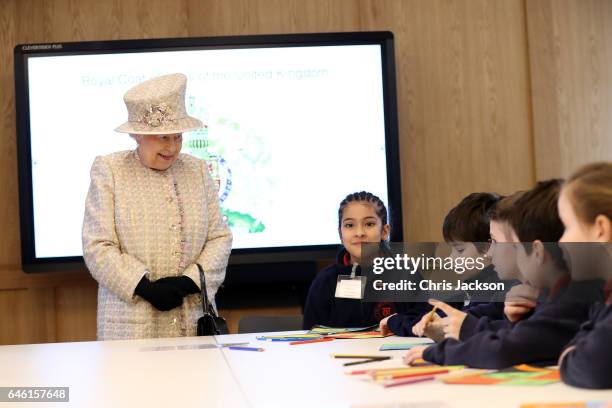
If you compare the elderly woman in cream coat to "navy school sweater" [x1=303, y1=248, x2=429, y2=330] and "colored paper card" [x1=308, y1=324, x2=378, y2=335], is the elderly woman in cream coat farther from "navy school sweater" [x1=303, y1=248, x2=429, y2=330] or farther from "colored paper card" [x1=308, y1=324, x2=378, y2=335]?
"colored paper card" [x1=308, y1=324, x2=378, y2=335]

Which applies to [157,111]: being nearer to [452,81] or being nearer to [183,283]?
[183,283]

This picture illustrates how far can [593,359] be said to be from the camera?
1.45 meters

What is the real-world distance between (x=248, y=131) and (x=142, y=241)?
1496mm

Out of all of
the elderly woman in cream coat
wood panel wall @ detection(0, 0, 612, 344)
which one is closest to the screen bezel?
wood panel wall @ detection(0, 0, 612, 344)

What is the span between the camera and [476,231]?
270 centimetres

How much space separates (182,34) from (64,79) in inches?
27.1

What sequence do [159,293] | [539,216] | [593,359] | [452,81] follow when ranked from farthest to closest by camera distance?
[452,81]
[159,293]
[539,216]
[593,359]

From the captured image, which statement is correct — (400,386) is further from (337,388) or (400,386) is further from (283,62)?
(283,62)

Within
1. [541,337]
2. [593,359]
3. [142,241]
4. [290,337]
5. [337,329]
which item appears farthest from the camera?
[142,241]

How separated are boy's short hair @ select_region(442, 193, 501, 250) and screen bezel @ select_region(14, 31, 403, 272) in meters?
1.83

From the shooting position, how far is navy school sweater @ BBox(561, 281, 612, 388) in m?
1.44

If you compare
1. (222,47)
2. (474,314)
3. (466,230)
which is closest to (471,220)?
(466,230)

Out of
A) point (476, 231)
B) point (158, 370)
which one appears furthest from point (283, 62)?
point (158, 370)

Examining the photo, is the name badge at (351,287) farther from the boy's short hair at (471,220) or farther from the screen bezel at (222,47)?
the screen bezel at (222,47)
